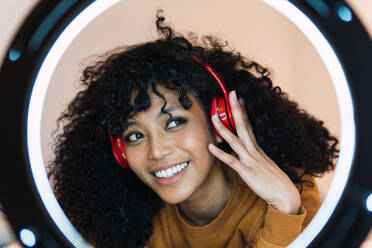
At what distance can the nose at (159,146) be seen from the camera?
1.03m

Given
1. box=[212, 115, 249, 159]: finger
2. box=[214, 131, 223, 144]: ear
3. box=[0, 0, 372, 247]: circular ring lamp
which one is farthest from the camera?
box=[214, 131, 223, 144]: ear

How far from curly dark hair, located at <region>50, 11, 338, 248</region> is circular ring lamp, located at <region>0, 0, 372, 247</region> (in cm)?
24

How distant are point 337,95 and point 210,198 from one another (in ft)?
1.71

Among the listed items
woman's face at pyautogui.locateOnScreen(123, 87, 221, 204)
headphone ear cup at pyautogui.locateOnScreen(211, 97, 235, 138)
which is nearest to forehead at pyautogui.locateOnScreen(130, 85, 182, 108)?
woman's face at pyautogui.locateOnScreen(123, 87, 221, 204)

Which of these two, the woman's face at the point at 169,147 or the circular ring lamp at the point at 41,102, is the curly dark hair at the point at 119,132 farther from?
the circular ring lamp at the point at 41,102

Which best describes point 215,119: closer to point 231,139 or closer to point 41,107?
point 231,139

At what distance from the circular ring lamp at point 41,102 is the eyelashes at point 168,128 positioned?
0.25 m

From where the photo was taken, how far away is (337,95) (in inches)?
32.9

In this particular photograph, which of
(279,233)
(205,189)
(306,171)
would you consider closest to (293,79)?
(306,171)

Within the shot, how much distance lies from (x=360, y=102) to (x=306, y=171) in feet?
1.78

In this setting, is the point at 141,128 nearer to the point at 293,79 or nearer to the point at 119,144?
the point at 119,144

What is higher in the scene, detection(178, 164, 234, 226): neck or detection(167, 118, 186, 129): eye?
detection(167, 118, 186, 129): eye

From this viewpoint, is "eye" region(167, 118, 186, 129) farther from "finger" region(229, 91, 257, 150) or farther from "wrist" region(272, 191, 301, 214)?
"wrist" region(272, 191, 301, 214)

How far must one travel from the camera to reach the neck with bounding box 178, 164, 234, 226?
1.22 m
